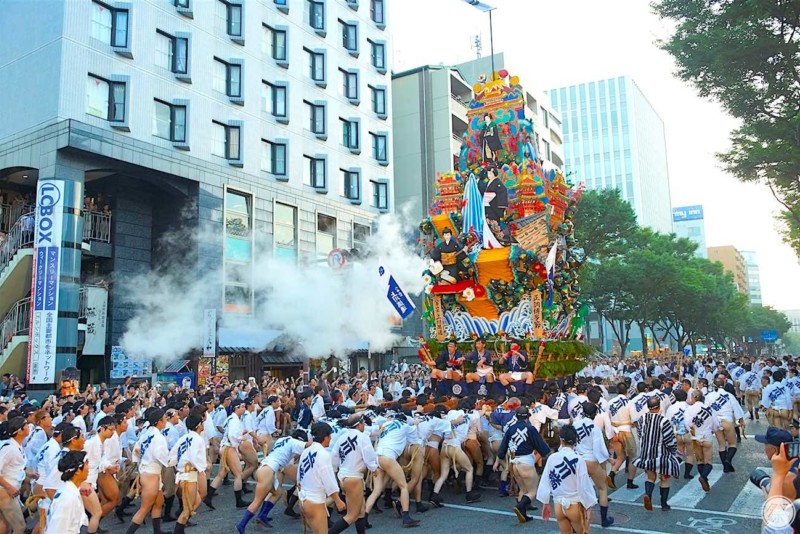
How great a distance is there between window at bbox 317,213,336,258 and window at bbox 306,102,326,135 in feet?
16.1

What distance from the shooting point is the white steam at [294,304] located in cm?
2705

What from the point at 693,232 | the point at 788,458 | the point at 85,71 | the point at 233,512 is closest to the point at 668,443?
the point at 788,458

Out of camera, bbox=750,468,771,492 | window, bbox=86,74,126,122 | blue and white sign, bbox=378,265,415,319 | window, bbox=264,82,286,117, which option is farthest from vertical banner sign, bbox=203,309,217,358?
camera, bbox=750,468,771,492

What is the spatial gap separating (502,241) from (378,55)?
1100 inches

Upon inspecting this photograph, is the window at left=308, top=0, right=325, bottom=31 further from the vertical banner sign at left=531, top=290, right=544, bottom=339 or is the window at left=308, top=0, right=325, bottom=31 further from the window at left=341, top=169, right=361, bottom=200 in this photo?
the vertical banner sign at left=531, top=290, right=544, bottom=339

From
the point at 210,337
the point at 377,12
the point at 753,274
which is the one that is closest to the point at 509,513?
the point at 210,337

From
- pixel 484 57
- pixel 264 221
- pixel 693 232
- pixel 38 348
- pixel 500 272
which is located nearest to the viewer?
pixel 500 272

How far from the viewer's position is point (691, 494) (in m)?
10.5

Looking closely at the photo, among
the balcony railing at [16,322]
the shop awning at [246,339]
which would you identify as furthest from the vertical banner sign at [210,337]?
the balcony railing at [16,322]

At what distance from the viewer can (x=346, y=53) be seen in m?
38.6

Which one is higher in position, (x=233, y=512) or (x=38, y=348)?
(x=38, y=348)

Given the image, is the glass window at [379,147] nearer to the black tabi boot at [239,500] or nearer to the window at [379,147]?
the window at [379,147]

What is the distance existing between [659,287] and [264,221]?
24.7 metres

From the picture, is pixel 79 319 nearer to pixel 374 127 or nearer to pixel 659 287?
pixel 374 127
